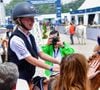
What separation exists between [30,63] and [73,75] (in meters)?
0.96

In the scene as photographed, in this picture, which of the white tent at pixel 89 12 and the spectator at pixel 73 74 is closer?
the spectator at pixel 73 74

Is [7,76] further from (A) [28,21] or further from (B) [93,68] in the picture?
(A) [28,21]

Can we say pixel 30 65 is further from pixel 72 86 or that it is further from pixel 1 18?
pixel 1 18

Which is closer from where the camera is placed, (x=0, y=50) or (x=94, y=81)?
(x=94, y=81)

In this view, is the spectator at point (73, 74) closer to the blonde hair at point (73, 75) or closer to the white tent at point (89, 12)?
the blonde hair at point (73, 75)

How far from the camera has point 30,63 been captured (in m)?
3.90

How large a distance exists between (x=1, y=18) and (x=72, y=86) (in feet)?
64.0

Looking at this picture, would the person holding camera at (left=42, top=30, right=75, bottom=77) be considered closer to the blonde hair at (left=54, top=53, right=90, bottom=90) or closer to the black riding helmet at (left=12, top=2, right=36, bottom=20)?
the black riding helmet at (left=12, top=2, right=36, bottom=20)

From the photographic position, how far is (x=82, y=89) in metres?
3.02

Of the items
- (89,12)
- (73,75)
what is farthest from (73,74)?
(89,12)

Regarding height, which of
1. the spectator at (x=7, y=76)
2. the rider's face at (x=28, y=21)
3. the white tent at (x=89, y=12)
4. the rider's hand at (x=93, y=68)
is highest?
the rider's face at (x=28, y=21)

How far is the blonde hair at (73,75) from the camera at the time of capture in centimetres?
302

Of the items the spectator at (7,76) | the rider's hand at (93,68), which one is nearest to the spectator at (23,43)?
the rider's hand at (93,68)

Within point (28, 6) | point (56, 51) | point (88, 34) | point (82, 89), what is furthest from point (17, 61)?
point (88, 34)
